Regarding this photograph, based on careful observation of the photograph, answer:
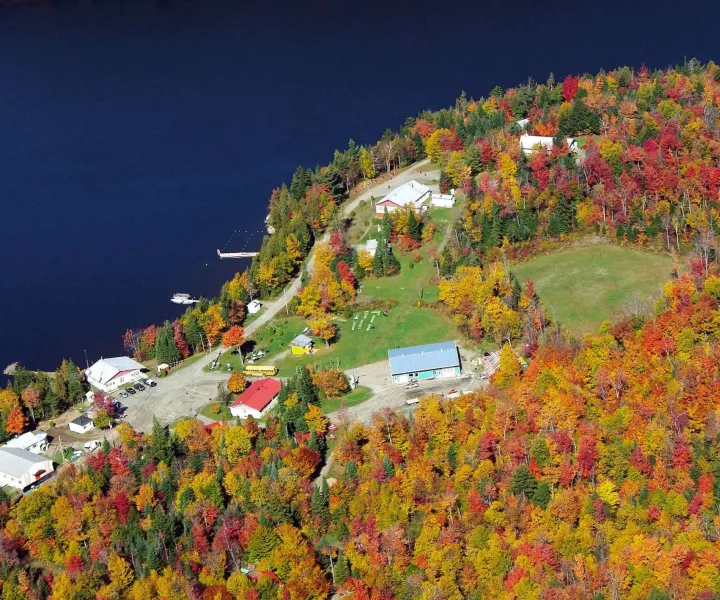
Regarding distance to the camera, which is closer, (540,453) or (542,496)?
(542,496)

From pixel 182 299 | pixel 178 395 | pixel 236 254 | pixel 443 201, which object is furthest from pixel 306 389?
pixel 236 254

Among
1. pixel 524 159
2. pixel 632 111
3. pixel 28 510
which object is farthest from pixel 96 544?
pixel 632 111

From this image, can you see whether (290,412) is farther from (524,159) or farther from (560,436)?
(524,159)

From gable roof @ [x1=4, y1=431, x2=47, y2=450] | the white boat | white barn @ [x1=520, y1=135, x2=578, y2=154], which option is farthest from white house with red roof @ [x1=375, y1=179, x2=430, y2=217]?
gable roof @ [x1=4, y1=431, x2=47, y2=450]

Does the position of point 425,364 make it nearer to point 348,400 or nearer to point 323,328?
point 348,400

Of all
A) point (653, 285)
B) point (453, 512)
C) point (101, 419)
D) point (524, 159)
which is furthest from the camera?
point (524, 159)

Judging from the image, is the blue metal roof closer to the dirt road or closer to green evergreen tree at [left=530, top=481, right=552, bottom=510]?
the dirt road
